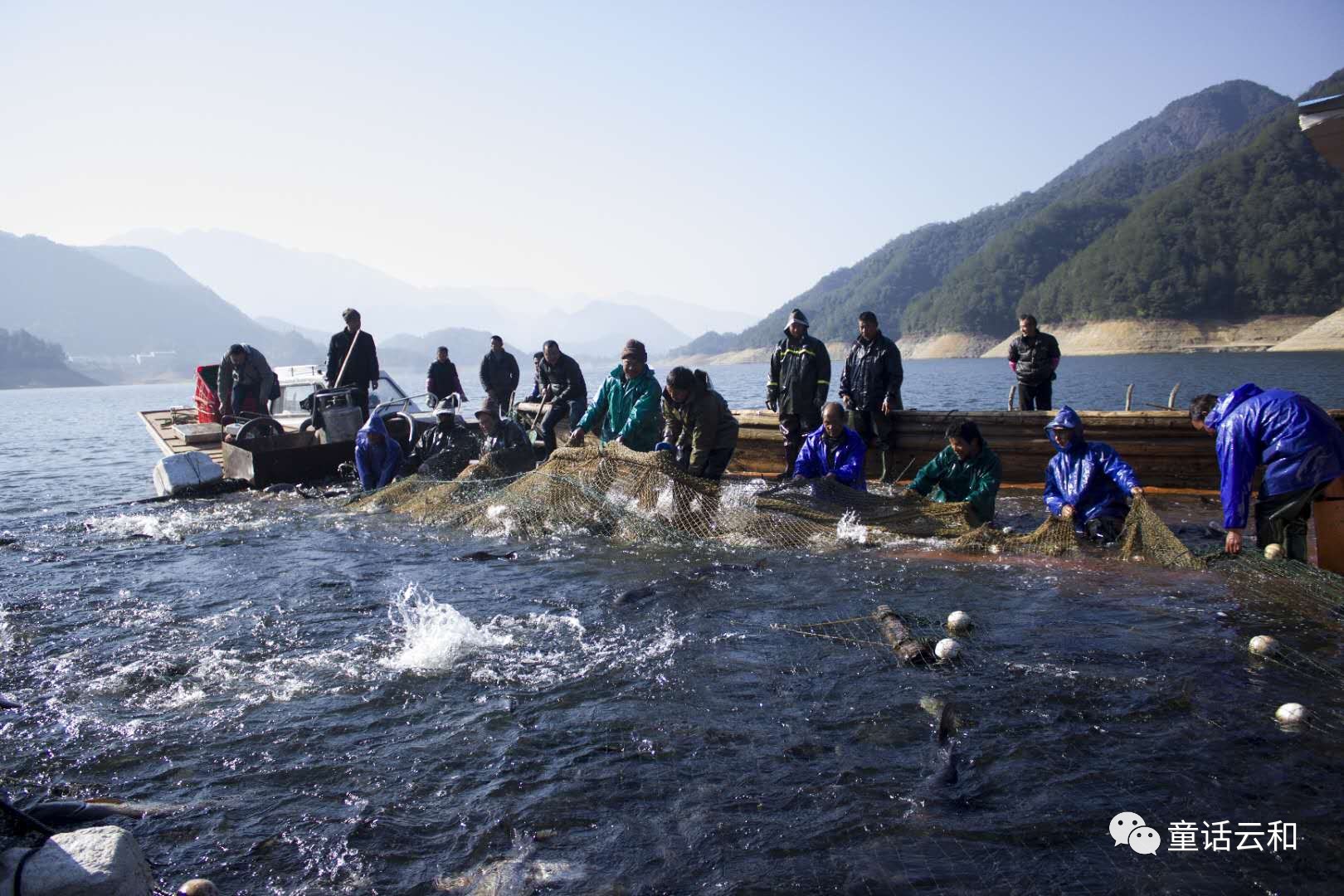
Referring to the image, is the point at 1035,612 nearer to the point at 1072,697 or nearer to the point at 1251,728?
the point at 1072,697

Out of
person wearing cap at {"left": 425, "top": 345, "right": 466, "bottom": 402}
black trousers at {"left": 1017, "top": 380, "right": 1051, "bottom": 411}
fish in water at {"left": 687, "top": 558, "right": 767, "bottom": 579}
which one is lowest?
fish in water at {"left": 687, "top": 558, "right": 767, "bottom": 579}

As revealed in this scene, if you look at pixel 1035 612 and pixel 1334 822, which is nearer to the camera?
Result: pixel 1334 822

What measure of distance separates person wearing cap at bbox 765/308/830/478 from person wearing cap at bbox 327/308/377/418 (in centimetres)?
727

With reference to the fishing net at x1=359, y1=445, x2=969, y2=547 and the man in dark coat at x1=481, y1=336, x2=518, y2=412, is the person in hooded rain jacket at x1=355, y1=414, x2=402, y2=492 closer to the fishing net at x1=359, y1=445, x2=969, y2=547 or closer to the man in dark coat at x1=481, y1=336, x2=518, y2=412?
the fishing net at x1=359, y1=445, x2=969, y2=547

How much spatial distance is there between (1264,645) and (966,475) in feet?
12.7

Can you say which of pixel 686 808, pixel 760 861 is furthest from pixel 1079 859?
pixel 686 808

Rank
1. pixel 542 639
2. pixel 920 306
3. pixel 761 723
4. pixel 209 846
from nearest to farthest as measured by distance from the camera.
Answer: pixel 209 846 → pixel 761 723 → pixel 542 639 → pixel 920 306

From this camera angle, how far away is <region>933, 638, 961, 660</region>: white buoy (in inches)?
223

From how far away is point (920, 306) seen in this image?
150m

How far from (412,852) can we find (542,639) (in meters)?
2.69

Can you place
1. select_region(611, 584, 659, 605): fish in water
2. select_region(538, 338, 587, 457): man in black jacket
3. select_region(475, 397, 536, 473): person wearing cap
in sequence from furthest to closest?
select_region(538, 338, 587, 457): man in black jacket, select_region(475, 397, 536, 473): person wearing cap, select_region(611, 584, 659, 605): fish in water

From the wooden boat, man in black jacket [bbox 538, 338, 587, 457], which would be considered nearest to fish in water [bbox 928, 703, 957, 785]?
the wooden boat

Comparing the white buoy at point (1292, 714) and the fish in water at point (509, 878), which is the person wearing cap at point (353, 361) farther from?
the white buoy at point (1292, 714)

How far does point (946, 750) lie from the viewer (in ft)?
14.9
